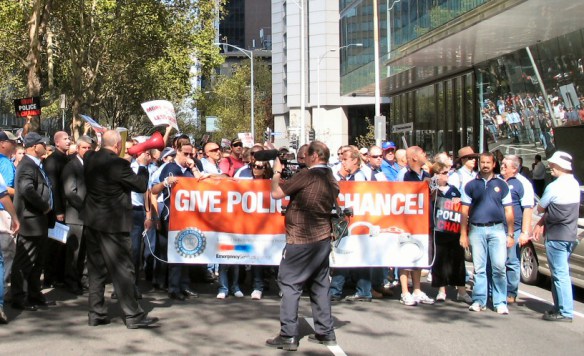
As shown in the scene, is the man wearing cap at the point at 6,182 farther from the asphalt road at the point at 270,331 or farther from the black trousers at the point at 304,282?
the black trousers at the point at 304,282

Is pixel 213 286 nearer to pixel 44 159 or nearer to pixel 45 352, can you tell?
pixel 44 159

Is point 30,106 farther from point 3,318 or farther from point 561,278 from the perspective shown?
point 561,278

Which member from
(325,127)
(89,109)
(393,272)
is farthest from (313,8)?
(393,272)

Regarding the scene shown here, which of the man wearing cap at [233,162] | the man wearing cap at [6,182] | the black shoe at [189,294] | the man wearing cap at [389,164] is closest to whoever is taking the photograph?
the man wearing cap at [6,182]

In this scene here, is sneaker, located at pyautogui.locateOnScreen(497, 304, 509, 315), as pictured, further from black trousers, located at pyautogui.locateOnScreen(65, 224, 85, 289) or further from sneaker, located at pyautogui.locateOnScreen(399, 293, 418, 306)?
black trousers, located at pyautogui.locateOnScreen(65, 224, 85, 289)

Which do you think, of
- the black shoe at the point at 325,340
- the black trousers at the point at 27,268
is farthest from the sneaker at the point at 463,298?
the black trousers at the point at 27,268

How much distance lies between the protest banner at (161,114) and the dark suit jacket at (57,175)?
126 centimetres

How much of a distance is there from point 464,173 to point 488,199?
1.18 m

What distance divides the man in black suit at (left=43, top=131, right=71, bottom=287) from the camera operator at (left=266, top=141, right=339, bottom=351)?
371cm

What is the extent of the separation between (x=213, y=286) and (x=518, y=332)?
174 inches

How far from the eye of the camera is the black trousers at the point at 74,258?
9.77m

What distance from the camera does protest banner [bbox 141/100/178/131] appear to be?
9758 millimetres

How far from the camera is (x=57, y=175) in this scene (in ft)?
32.1

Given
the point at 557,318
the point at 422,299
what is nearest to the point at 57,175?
the point at 422,299
